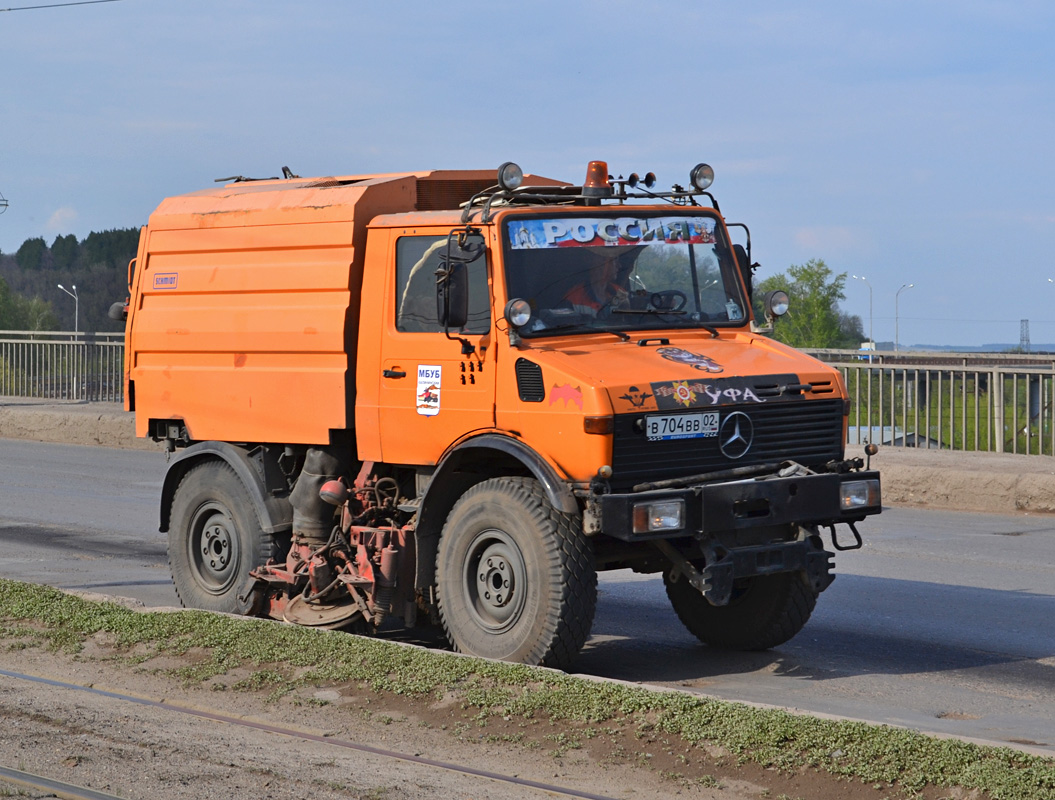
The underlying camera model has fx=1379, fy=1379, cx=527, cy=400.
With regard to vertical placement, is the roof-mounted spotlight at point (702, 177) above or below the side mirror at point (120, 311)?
above

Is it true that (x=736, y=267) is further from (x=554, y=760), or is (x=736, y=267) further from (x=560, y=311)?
(x=554, y=760)

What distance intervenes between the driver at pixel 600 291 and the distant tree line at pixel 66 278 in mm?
89451

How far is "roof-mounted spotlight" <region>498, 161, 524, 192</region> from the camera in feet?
24.8

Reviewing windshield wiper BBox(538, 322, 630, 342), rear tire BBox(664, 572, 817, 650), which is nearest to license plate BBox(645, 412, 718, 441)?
windshield wiper BBox(538, 322, 630, 342)

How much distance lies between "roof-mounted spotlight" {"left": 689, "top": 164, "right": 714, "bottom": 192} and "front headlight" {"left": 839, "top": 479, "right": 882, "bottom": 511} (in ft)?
6.81

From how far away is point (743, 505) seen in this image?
278 inches

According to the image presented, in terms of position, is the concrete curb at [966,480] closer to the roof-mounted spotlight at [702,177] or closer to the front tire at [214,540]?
the roof-mounted spotlight at [702,177]

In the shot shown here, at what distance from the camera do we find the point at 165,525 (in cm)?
949

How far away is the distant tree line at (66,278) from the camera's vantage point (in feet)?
338

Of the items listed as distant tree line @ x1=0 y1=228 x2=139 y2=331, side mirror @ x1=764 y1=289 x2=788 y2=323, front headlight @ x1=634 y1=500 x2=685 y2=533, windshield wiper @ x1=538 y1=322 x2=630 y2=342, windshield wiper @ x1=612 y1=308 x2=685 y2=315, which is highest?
distant tree line @ x1=0 y1=228 x2=139 y2=331

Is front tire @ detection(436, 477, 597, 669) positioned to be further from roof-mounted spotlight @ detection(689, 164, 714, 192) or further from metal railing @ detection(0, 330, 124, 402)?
metal railing @ detection(0, 330, 124, 402)

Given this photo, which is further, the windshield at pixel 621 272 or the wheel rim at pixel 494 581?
the windshield at pixel 621 272

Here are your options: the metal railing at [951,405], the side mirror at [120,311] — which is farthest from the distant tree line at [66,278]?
the side mirror at [120,311]

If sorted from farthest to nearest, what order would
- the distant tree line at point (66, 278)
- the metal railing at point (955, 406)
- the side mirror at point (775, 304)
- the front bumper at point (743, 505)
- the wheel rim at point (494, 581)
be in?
the distant tree line at point (66, 278), the metal railing at point (955, 406), the side mirror at point (775, 304), the wheel rim at point (494, 581), the front bumper at point (743, 505)
